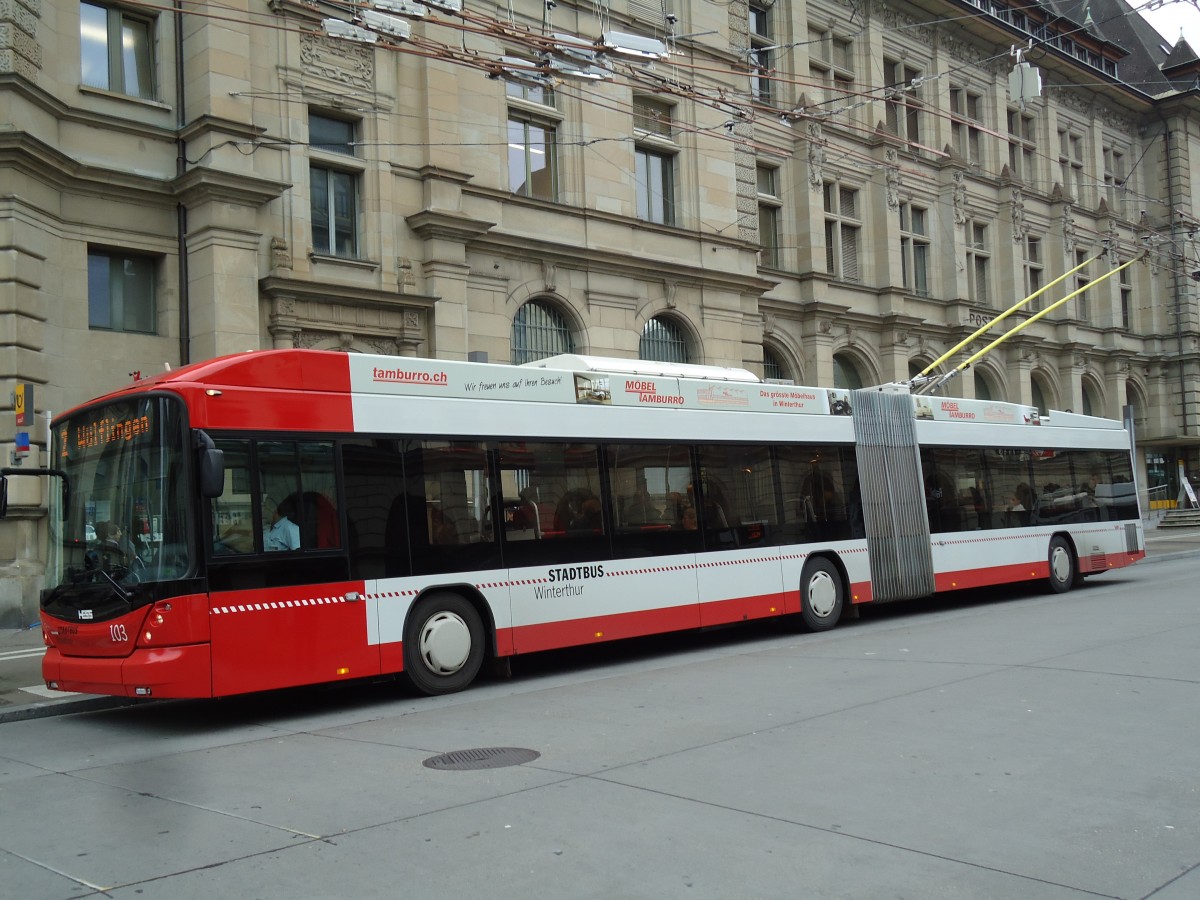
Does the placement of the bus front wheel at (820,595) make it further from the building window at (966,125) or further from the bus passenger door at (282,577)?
the building window at (966,125)

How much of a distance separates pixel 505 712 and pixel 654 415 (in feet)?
15.5

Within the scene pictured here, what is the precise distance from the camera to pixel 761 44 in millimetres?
30797

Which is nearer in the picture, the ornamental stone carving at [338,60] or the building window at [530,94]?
the ornamental stone carving at [338,60]

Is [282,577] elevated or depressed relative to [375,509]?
depressed

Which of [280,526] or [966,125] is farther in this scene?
[966,125]

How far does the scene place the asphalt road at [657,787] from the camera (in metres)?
5.08

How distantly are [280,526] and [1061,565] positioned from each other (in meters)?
14.6

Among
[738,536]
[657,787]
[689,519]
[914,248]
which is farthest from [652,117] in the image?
[657,787]

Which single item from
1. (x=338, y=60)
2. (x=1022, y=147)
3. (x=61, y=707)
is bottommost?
(x=61, y=707)

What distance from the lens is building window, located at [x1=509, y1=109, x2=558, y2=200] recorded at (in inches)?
926

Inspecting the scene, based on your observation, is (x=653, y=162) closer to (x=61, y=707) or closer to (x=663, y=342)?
(x=663, y=342)

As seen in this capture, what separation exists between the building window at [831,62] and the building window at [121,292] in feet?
65.0

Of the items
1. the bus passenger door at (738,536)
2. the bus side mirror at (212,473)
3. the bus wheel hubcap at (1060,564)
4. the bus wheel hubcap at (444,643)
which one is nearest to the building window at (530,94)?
the bus passenger door at (738,536)

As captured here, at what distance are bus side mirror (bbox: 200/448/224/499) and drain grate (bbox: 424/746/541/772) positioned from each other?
9.30 ft
